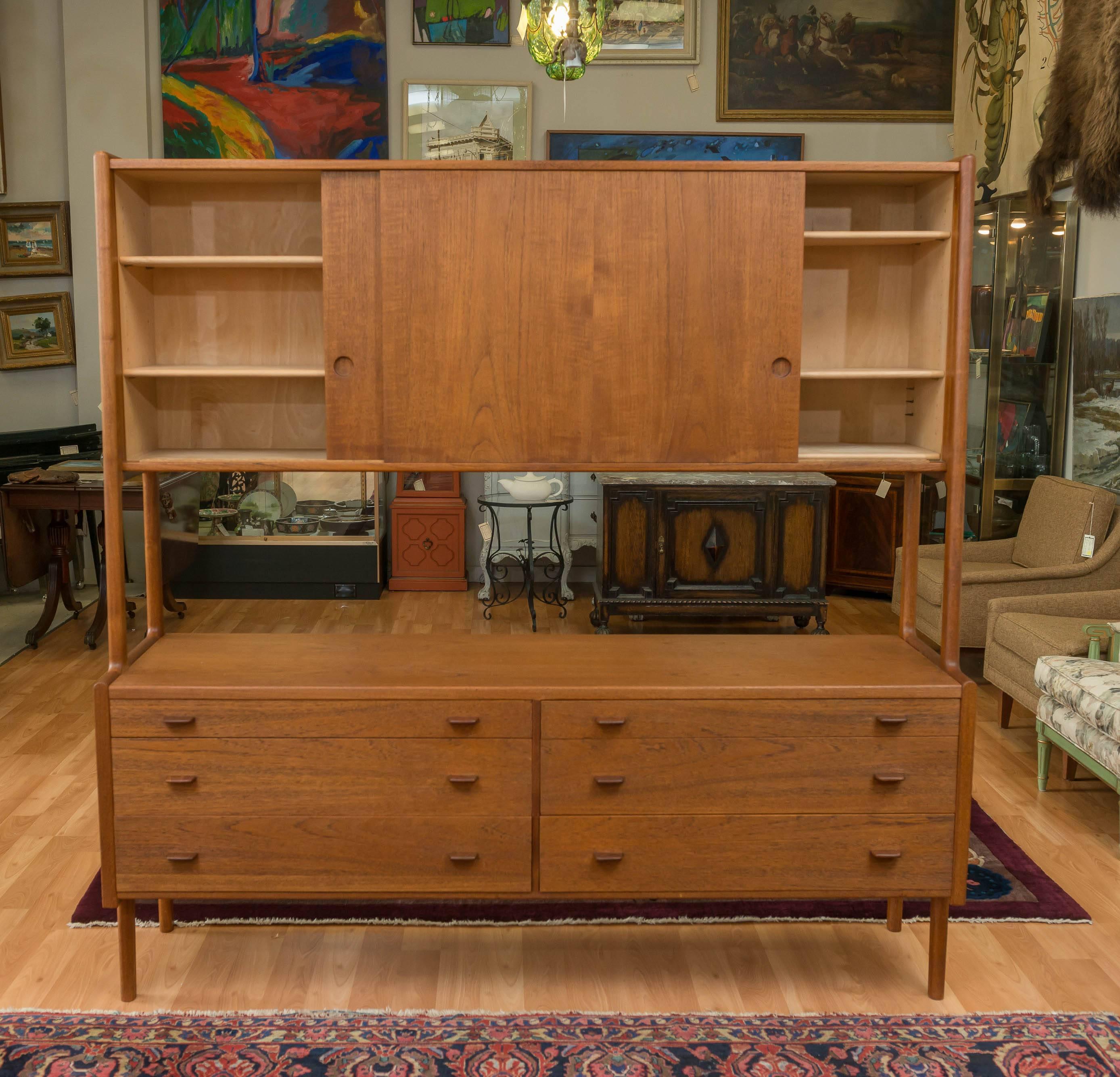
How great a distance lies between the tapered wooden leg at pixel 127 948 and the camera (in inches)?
111

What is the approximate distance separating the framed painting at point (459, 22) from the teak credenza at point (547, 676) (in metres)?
4.77

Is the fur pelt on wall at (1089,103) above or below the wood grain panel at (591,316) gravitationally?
above

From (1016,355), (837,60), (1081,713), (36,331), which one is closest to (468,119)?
(837,60)

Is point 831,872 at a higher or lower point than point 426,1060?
higher

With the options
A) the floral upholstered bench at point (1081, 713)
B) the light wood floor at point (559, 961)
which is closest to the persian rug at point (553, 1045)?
the light wood floor at point (559, 961)

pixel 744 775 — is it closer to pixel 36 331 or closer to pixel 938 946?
pixel 938 946

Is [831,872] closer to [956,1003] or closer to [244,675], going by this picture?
[956,1003]

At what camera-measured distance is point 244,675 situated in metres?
2.81

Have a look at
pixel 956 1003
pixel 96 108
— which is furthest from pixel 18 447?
pixel 956 1003

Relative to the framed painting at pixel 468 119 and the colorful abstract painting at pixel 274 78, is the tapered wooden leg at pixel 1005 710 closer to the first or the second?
the framed painting at pixel 468 119

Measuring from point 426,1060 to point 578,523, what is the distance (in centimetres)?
486

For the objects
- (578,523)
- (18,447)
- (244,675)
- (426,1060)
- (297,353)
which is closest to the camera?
(426,1060)

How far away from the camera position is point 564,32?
4230mm

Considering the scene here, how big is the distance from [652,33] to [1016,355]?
319 cm
